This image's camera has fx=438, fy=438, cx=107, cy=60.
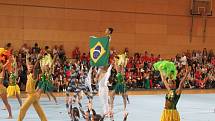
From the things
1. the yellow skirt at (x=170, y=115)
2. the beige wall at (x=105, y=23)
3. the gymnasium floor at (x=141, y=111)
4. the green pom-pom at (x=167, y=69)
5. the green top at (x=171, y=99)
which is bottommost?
the gymnasium floor at (x=141, y=111)

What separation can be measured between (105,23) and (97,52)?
57.1 feet

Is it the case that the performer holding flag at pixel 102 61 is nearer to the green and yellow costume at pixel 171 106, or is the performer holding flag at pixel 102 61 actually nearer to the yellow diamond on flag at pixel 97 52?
the yellow diamond on flag at pixel 97 52

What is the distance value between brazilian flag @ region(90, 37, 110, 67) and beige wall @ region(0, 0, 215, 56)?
48.3 ft

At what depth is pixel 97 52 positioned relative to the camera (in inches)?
390

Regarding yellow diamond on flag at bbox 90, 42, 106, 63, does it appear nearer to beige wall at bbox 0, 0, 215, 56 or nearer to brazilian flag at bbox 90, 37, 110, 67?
brazilian flag at bbox 90, 37, 110, 67

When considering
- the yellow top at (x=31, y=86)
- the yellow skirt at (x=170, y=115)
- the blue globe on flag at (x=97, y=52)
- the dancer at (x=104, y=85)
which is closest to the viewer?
the yellow skirt at (x=170, y=115)

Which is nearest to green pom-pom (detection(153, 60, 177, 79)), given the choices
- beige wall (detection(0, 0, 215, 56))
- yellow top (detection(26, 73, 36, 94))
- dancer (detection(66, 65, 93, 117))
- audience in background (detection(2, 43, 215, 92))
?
dancer (detection(66, 65, 93, 117))

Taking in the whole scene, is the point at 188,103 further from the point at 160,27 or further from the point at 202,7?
the point at 202,7

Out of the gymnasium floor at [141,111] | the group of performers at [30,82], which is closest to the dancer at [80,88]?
the group of performers at [30,82]

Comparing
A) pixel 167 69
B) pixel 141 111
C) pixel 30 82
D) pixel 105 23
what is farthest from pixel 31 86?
pixel 105 23

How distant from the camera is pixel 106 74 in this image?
32.6 ft

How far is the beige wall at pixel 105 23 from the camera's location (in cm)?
2438

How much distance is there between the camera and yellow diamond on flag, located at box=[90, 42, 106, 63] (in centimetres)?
983

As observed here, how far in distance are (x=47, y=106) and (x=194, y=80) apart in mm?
12904
